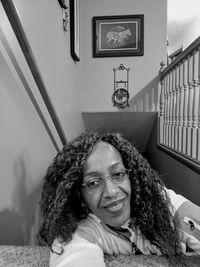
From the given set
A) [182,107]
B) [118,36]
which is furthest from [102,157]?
[118,36]

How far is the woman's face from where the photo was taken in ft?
2.60

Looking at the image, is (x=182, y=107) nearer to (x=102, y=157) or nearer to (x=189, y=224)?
(x=189, y=224)

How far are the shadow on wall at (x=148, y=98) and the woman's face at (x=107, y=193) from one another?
2860 mm

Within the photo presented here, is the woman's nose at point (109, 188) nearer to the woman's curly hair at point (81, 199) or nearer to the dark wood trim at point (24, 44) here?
the woman's curly hair at point (81, 199)

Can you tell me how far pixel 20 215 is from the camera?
1.21 meters

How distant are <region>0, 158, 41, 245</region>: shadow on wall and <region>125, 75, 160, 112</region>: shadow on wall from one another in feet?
8.18

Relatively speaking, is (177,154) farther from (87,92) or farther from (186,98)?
(87,92)

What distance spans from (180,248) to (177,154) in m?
1.61

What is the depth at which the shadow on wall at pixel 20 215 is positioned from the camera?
3.51 ft

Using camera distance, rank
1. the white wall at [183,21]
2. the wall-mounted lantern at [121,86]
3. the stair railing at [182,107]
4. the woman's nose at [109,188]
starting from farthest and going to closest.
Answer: the white wall at [183,21]
the wall-mounted lantern at [121,86]
the stair railing at [182,107]
the woman's nose at [109,188]

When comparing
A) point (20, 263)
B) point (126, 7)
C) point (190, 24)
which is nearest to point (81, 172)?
point (20, 263)

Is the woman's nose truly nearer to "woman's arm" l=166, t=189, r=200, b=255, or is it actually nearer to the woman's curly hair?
the woman's curly hair

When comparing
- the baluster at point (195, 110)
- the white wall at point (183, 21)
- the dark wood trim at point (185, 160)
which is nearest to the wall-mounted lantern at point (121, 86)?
the dark wood trim at point (185, 160)

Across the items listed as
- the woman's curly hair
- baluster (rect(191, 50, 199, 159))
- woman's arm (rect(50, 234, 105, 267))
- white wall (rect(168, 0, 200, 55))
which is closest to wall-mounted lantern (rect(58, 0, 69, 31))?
baluster (rect(191, 50, 199, 159))
